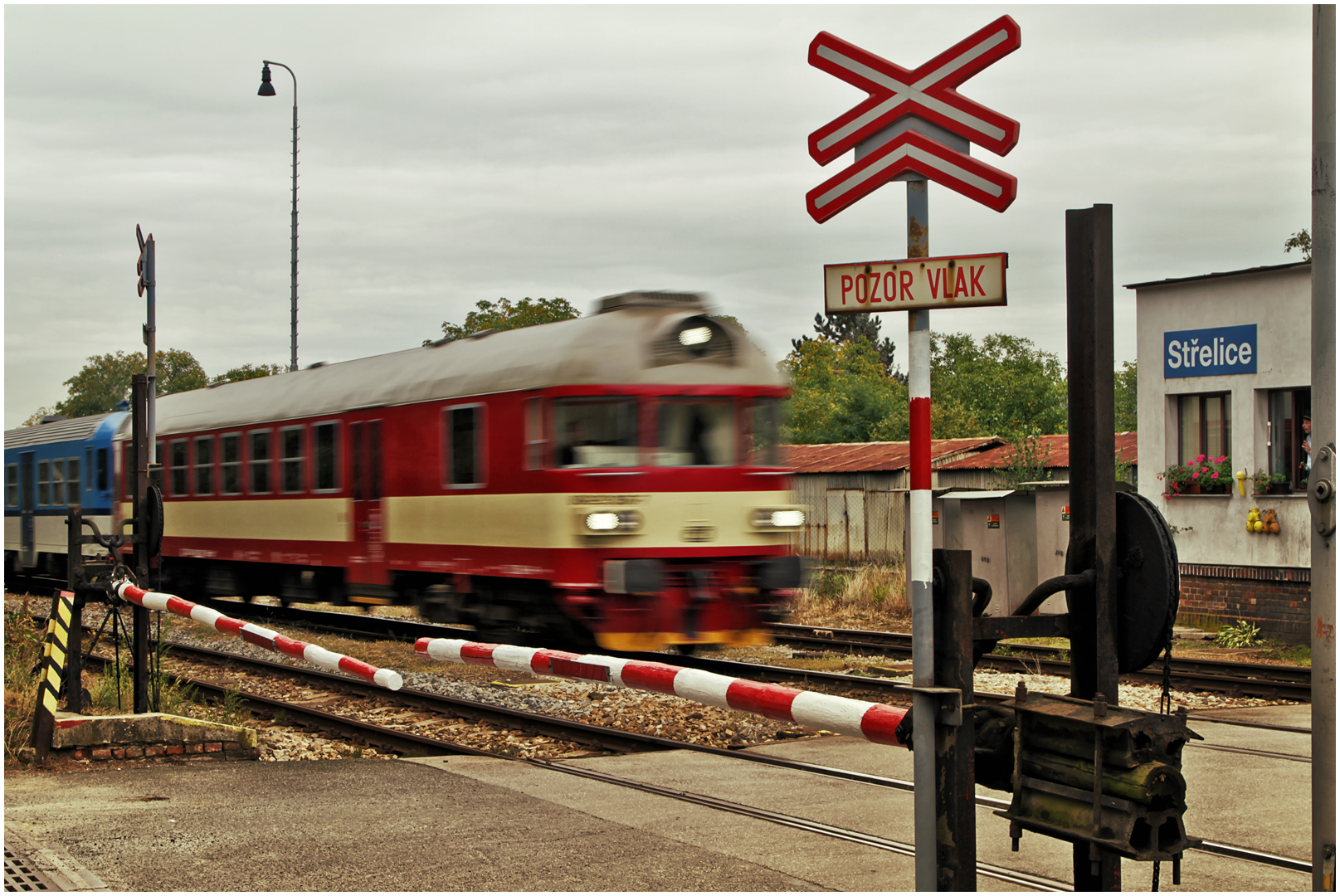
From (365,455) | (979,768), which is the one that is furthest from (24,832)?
(365,455)

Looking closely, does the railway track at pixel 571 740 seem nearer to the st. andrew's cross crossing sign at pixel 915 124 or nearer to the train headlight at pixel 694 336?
the st. andrew's cross crossing sign at pixel 915 124

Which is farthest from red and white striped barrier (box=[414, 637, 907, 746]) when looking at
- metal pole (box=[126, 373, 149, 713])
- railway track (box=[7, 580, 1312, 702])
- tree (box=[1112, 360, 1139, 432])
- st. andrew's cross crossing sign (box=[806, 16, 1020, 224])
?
tree (box=[1112, 360, 1139, 432])

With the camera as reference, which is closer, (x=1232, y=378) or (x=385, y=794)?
(x=385, y=794)

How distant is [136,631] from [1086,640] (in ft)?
22.7

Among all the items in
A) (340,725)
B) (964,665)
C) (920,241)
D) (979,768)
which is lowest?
(340,725)

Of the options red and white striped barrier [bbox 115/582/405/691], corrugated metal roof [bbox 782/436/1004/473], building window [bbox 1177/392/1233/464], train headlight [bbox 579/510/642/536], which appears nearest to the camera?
red and white striped barrier [bbox 115/582/405/691]

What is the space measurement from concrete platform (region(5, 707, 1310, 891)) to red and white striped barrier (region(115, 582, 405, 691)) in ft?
1.91

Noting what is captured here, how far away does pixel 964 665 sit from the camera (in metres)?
4.64

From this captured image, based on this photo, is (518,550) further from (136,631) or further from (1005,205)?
(1005,205)

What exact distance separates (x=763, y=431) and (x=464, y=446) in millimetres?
3138

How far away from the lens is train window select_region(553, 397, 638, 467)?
12.6 meters

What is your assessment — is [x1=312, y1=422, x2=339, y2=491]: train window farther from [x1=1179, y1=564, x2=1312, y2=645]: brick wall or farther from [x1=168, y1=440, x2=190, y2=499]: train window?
[x1=1179, y1=564, x2=1312, y2=645]: brick wall

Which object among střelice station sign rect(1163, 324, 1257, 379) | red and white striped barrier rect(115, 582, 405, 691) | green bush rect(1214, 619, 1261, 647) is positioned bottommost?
green bush rect(1214, 619, 1261, 647)

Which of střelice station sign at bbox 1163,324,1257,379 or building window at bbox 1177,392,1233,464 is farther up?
střelice station sign at bbox 1163,324,1257,379
